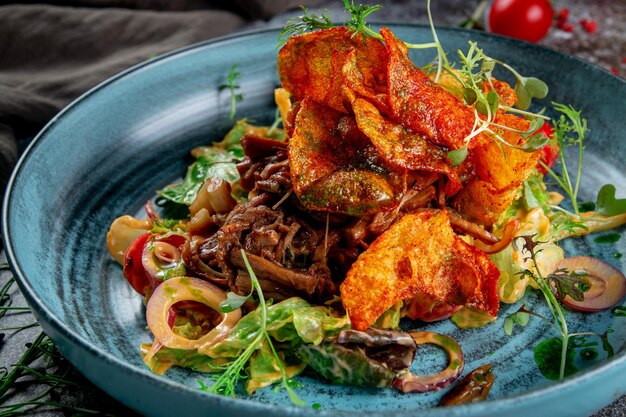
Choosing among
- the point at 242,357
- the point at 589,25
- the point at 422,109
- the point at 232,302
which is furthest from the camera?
the point at 589,25

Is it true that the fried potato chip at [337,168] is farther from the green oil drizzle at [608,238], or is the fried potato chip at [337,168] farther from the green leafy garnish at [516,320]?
the green oil drizzle at [608,238]

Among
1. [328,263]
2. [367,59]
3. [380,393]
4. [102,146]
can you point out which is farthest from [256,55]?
→ [380,393]

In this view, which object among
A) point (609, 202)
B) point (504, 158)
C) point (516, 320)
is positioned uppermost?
point (504, 158)

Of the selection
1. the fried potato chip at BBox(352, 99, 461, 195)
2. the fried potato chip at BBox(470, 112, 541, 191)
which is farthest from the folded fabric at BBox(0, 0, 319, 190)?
the fried potato chip at BBox(470, 112, 541, 191)

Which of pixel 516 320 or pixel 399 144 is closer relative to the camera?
pixel 399 144

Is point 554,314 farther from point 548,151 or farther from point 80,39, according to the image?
point 80,39

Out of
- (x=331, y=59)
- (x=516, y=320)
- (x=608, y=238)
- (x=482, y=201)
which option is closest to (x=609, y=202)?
(x=608, y=238)

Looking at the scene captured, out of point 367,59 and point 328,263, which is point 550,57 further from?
point 328,263
